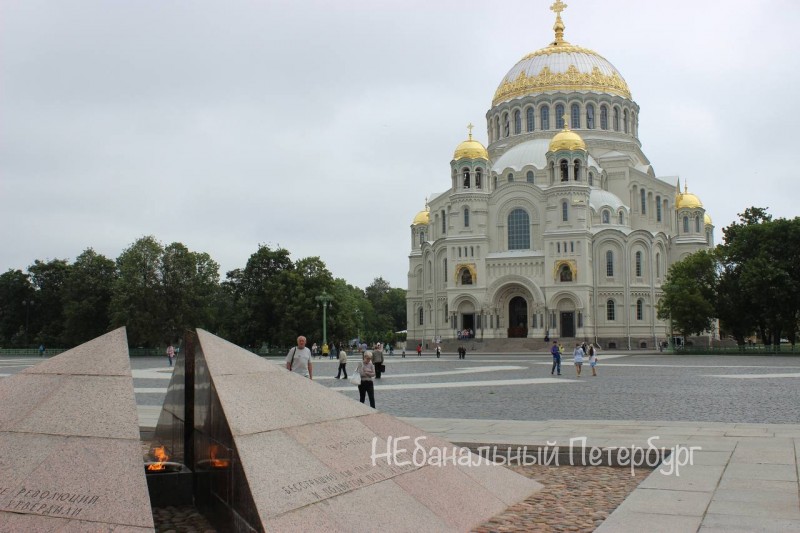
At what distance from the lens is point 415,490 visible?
6621 mm

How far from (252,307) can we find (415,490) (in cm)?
5328

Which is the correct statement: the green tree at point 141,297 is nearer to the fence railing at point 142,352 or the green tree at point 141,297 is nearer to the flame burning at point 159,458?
the fence railing at point 142,352

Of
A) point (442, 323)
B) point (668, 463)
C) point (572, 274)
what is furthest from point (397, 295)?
point (668, 463)

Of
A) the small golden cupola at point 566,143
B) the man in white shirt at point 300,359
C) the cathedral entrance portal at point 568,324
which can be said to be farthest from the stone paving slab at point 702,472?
the small golden cupola at point 566,143

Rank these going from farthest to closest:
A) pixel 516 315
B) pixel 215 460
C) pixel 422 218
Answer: pixel 422 218 < pixel 516 315 < pixel 215 460

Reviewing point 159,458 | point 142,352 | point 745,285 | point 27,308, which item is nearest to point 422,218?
point 142,352

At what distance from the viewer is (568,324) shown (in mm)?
62656

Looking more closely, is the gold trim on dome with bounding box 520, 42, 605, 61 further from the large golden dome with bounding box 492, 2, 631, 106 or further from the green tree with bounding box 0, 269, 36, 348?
the green tree with bounding box 0, 269, 36, 348

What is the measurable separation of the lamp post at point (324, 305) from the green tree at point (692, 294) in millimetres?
24436

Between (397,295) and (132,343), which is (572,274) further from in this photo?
(397,295)

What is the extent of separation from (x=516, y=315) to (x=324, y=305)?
20341mm

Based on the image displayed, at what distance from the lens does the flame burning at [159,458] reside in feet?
26.0

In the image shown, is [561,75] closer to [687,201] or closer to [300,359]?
[687,201]

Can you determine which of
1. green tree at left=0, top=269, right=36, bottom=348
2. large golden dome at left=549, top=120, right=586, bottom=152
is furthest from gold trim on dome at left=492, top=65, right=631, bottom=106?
green tree at left=0, top=269, right=36, bottom=348
